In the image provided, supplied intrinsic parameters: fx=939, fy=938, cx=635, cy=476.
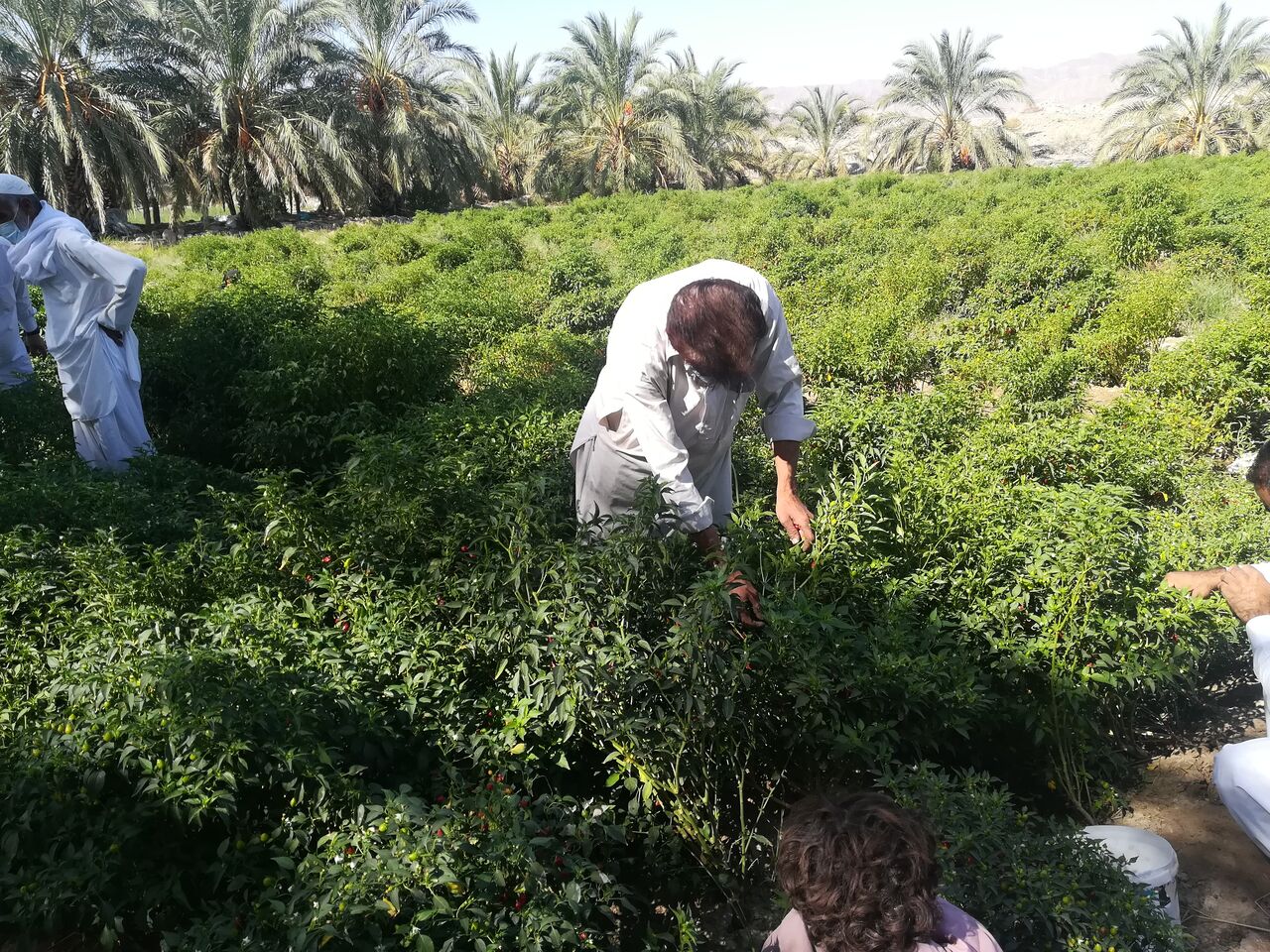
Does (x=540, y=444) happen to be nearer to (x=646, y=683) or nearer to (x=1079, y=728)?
(x=646, y=683)

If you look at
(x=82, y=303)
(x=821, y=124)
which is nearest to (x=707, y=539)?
(x=82, y=303)

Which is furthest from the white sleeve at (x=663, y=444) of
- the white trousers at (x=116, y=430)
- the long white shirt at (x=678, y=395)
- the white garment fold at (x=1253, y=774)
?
the white trousers at (x=116, y=430)

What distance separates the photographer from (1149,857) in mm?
2312

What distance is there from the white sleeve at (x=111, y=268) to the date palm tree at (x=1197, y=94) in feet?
77.8

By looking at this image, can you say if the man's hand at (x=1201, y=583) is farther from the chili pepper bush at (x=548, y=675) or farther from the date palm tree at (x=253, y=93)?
the date palm tree at (x=253, y=93)

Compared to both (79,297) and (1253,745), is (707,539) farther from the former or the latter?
(79,297)

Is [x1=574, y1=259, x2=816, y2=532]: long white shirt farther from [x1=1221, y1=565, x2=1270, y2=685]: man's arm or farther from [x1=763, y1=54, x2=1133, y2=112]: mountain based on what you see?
[x1=763, y1=54, x2=1133, y2=112]: mountain

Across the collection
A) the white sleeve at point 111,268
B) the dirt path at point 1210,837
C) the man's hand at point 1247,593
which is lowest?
the dirt path at point 1210,837

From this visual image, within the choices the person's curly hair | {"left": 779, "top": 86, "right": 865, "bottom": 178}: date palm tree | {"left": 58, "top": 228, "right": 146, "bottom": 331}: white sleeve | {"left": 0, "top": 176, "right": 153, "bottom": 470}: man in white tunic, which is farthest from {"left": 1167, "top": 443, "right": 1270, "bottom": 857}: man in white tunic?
{"left": 779, "top": 86, "right": 865, "bottom": 178}: date palm tree

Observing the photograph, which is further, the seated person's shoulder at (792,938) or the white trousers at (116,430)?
the white trousers at (116,430)

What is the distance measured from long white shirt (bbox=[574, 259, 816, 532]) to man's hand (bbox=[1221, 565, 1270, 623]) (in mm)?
1216

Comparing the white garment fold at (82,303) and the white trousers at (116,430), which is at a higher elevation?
the white garment fold at (82,303)

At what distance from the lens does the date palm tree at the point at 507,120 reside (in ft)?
85.4

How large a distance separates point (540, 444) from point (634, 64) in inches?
813
